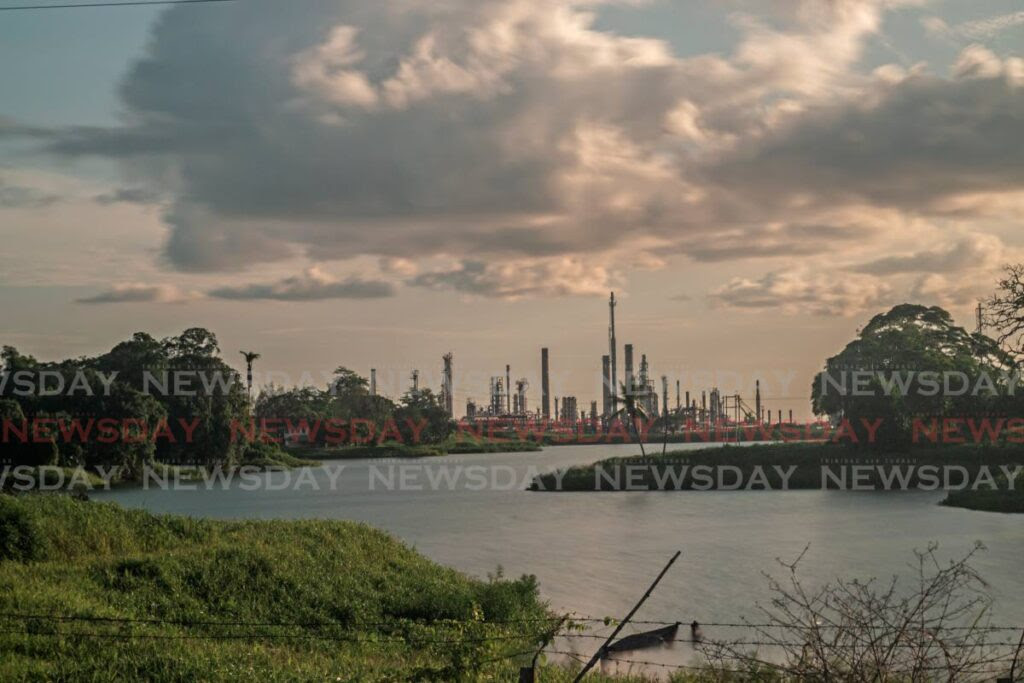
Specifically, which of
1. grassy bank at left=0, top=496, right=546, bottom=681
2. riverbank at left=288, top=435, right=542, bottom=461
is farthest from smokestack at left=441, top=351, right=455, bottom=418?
grassy bank at left=0, top=496, right=546, bottom=681

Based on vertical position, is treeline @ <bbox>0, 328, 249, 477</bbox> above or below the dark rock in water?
above

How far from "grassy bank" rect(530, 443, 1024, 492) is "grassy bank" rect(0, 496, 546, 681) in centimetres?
4886

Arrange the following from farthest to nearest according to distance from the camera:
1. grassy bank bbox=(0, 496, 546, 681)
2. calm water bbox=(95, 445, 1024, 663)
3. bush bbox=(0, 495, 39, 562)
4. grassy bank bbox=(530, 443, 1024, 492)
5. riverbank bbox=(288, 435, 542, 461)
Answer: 1. riverbank bbox=(288, 435, 542, 461)
2. grassy bank bbox=(530, 443, 1024, 492)
3. calm water bbox=(95, 445, 1024, 663)
4. bush bbox=(0, 495, 39, 562)
5. grassy bank bbox=(0, 496, 546, 681)

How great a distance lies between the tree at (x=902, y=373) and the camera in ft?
250

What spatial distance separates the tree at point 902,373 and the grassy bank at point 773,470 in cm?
255

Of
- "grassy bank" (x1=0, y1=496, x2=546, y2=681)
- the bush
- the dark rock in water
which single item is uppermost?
the bush

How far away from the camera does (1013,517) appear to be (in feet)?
168

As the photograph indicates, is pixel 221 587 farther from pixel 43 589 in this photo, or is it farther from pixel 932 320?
pixel 932 320

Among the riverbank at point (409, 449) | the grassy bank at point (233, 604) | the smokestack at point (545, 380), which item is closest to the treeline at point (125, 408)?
the riverbank at point (409, 449)

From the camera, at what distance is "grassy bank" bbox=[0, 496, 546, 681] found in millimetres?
13133

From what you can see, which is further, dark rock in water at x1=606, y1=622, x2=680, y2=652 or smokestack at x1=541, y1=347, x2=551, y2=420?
smokestack at x1=541, y1=347, x2=551, y2=420

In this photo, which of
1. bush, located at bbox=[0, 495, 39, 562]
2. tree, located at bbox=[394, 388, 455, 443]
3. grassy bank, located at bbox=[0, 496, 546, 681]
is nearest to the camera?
grassy bank, located at bbox=[0, 496, 546, 681]

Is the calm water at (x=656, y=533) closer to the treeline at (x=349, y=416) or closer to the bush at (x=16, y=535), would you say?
the bush at (x=16, y=535)

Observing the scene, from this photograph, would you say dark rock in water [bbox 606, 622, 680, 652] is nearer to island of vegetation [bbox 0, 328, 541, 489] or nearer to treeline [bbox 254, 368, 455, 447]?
island of vegetation [bbox 0, 328, 541, 489]
